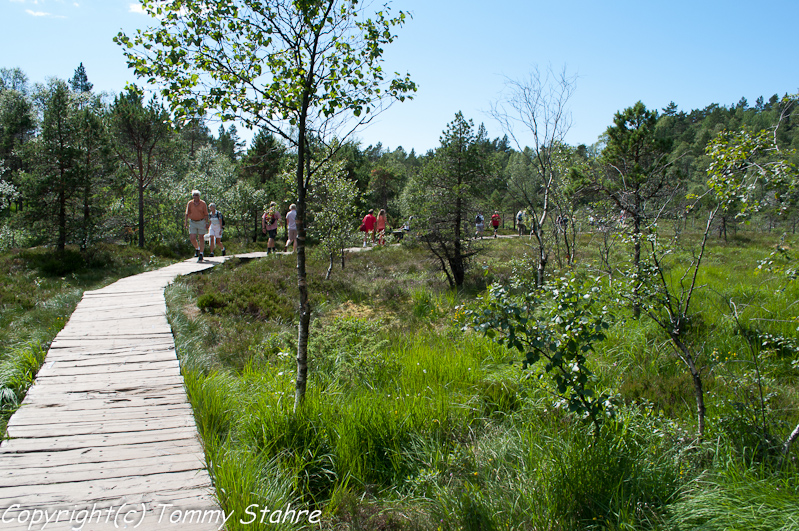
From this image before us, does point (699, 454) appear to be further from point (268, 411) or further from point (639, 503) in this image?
point (268, 411)

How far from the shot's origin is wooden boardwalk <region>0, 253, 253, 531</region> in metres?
2.63

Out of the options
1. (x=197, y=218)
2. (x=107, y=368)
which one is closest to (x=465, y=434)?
(x=107, y=368)

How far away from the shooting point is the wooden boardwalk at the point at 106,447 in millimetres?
2627

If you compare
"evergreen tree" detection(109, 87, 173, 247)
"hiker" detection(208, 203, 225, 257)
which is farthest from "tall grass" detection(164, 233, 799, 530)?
"evergreen tree" detection(109, 87, 173, 247)

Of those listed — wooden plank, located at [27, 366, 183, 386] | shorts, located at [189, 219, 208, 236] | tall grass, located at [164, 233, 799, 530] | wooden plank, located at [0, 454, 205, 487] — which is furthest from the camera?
shorts, located at [189, 219, 208, 236]

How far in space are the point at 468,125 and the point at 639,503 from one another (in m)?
9.88

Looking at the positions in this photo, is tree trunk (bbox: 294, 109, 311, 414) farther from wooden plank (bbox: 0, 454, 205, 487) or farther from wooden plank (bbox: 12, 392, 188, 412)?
wooden plank (bbox: 12, 392, 188, 412)

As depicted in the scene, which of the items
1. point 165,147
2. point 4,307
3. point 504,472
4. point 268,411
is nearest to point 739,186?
point 504,472

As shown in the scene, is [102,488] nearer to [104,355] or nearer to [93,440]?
[93,440]

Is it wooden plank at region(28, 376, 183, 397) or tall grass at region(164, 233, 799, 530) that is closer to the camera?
tall grass at region(164, 233, 799, 530)

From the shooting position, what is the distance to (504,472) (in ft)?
10.3

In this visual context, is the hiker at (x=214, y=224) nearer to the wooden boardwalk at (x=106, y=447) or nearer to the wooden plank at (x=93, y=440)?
the wooden boardwalk at (x=106, y=447)

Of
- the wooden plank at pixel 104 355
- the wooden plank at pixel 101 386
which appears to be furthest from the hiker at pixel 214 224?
the wooden plank at pixel 101 386

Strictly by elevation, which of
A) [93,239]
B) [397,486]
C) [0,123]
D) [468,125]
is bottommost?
[397,486]
